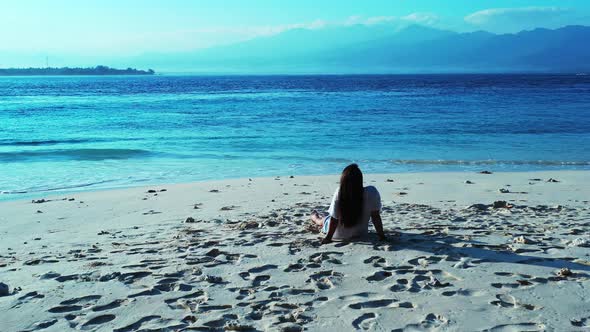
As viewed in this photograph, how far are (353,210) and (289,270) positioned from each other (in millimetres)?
1391

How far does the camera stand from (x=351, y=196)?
6395 mm

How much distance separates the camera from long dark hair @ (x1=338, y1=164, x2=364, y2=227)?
628 centimetres

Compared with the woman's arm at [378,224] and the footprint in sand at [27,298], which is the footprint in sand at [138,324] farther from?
the woman's arm at [378,224]

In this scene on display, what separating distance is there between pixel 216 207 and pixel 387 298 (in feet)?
17.5

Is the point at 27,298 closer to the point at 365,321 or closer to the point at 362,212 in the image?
the point at 365,321

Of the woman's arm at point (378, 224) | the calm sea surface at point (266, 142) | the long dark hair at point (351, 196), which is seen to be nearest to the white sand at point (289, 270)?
the woman's arm at point (378, 224)

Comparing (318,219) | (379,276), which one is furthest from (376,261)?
(318,219)

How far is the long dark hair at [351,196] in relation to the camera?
20.6 ft

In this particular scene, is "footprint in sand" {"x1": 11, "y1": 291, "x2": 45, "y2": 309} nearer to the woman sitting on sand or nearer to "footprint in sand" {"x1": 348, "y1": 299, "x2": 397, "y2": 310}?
"footprint in sand" {"x1": 348, "y1": 299, "x2": 397, "y2": 310}

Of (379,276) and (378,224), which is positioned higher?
(378,224)

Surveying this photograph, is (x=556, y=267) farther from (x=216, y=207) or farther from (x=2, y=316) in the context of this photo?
(x=216, y=207)

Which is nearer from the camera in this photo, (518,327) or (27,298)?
(518,327)

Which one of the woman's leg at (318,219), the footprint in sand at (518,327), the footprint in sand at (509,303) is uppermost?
the woman's leg at (318,219)

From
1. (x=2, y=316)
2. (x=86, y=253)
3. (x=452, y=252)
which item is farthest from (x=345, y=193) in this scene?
A: (x=2, y=316)
